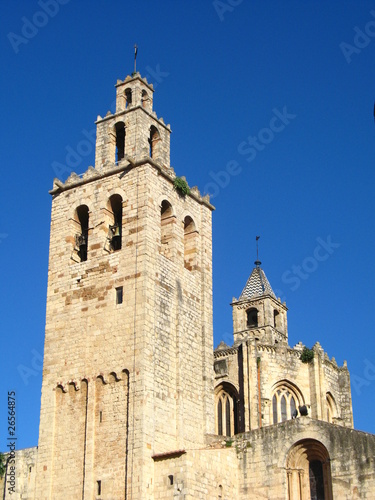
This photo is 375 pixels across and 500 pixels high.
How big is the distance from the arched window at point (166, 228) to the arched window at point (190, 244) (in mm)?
1303

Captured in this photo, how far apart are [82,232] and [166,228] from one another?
147 inches

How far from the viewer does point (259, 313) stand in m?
47.2

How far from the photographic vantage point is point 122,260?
33.0m

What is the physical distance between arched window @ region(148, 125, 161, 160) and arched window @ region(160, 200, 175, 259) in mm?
2576

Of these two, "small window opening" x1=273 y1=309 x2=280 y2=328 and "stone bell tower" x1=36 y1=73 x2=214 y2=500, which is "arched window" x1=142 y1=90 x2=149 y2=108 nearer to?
"stone bell tower" x1=36 y1=73 x2=214 y2=500

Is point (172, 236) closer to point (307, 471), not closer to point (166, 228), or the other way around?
point (166, 228)

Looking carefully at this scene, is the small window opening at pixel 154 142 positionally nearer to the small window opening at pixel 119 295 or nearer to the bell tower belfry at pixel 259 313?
the small window opening at pixel 119 295

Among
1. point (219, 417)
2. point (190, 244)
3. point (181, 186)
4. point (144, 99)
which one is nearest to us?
point (181, 186)

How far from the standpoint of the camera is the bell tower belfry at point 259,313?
153 ft

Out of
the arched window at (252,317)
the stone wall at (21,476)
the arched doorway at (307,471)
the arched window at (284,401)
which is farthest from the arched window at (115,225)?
the arched window at (252,317)

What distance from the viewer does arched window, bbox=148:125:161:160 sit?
36656 millimetres

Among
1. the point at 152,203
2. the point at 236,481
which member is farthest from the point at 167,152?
the point at 236,481

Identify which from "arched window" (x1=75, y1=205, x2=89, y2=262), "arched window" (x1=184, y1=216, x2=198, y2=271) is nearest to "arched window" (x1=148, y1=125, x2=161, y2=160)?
"arched window" (x1=184, y1=216, x2=198, y2=271)

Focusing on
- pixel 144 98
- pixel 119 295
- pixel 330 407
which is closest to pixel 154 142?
Answer: pixel 144 98
